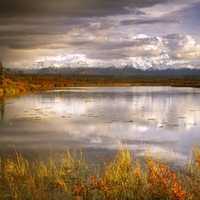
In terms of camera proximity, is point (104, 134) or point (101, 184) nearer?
point (101, 184)

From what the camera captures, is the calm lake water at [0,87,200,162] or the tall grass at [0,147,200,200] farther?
the calm lake water at [0,87,200,162]

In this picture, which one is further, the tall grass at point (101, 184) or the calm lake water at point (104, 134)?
the calm lake water at point (104, 134)

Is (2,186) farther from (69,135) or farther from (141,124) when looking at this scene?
(141,124)

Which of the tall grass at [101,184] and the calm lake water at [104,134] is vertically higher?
the tall grass at [101,184]

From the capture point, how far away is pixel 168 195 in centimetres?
784

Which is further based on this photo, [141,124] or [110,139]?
[141,124]

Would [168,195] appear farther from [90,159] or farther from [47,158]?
[47,158]

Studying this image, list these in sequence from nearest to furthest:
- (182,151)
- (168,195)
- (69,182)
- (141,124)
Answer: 1. (168,195)
2. (69,182)
3. (182,151)
4. (141,124)

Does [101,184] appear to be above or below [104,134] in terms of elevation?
above

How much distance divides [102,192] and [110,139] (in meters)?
8.91

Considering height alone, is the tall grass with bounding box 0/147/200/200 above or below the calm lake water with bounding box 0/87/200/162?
above

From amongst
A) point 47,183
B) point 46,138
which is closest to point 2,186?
point 47,183

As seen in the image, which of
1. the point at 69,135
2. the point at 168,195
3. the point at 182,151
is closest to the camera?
the point at 168,195

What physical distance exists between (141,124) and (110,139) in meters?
5.90
